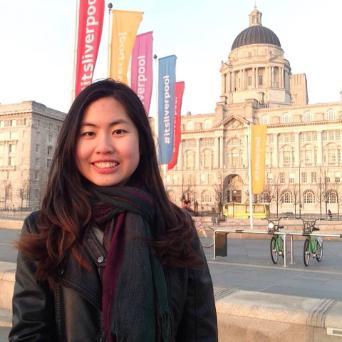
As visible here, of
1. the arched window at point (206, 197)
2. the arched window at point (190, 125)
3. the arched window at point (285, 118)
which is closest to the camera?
the arched window at point (206, 197)

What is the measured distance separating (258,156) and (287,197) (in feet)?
172

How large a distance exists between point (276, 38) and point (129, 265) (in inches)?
3906

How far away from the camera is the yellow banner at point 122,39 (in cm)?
1371

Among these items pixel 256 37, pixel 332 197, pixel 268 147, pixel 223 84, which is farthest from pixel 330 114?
pixel 256 37

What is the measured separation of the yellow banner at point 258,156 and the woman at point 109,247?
2409 cm

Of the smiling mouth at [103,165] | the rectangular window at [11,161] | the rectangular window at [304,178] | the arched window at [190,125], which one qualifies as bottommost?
the smiling mouth at [103,165]

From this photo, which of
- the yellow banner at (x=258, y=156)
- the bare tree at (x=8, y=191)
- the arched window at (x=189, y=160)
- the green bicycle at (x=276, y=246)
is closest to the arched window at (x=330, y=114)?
the arched window at (x=189, y=160)

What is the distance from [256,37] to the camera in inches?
3602

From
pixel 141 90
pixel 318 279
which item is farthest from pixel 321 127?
pixel 318 279

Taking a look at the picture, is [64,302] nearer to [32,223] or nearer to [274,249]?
[32,223]

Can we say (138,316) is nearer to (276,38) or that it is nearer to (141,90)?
(141,90)

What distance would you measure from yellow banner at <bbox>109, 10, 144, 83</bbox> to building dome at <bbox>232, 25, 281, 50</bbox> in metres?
82.4

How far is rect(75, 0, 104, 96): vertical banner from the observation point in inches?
453

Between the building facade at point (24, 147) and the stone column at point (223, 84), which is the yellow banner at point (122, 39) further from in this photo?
the stone column at point (223, 84)
